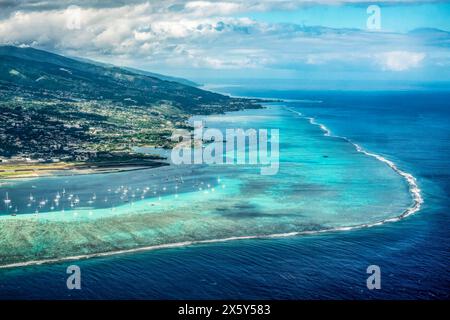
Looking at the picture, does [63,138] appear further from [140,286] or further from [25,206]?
[140,286]

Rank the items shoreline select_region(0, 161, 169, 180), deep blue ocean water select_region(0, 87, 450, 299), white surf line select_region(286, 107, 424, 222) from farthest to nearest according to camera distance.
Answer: shoreline select_region(0, 161, 169, 180) → white surf line select_region(286, 107, 424, 222) → deep blue ocean water select_region(0, 87, 450, 299)

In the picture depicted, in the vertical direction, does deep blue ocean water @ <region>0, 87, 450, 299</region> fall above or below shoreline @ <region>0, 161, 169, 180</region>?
below

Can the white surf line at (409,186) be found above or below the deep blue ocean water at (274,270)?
above

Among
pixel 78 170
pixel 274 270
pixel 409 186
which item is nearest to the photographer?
pixel 274 270

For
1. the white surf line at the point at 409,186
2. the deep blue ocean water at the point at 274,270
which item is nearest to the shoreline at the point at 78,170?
the white surf line at the point at 409,186

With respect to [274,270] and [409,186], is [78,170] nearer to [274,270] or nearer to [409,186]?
[409,186]

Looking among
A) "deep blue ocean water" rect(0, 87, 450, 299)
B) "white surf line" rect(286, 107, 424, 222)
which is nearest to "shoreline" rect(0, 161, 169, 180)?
"white surf line" rect(286, 107, 424, 222)

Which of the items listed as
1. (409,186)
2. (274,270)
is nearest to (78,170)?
(409,186)

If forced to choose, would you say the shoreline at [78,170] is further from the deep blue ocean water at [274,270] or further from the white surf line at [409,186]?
the deep blue ocean water at [274,270]

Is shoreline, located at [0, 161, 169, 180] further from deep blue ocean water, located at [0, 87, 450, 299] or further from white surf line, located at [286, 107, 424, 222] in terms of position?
deep blue ocean water, located at [0, 87, 450, 299]
